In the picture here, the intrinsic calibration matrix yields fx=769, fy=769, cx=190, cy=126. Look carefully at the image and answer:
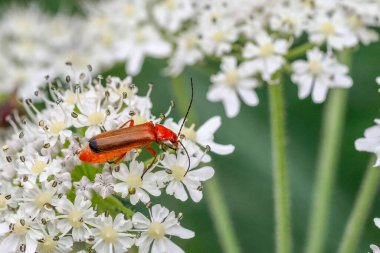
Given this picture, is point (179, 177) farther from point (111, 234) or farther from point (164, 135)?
point (111, 234)

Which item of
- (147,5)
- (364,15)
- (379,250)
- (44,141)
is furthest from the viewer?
(147,5)

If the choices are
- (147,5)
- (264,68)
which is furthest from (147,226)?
(147,5)

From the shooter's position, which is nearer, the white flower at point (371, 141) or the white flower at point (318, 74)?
the white flower at point (371, 141)

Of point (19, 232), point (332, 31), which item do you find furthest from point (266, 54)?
point (19, 232)

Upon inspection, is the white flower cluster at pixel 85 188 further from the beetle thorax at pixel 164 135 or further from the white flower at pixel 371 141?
the white flower at pixel 371 141

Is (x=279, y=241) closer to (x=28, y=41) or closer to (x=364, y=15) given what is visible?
(x=364, y=15)

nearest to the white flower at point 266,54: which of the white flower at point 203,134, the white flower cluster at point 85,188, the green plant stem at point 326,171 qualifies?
the white flower at point 203,134

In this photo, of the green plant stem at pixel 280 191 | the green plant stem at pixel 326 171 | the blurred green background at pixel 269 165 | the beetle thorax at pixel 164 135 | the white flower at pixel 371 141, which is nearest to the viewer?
the beetle thorax at pixel 164 135
